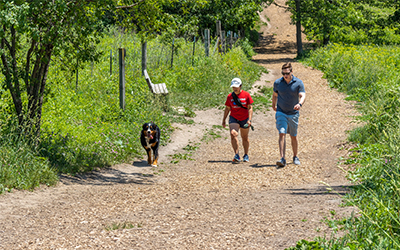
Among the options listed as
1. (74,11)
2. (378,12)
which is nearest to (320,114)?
(74,11)

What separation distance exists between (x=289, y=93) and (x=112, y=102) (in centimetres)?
481

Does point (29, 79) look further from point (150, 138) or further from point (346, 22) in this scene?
point (346, 22)

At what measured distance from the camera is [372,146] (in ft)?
24.1

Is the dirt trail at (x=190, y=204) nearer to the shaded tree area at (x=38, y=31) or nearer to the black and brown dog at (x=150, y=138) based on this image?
the black and brown dog at (x=150, y=138)

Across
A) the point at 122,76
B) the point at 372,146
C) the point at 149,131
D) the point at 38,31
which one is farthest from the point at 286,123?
the point at 38,31

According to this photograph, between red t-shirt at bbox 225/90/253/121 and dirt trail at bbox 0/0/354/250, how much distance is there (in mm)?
1016

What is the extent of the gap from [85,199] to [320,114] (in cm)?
960

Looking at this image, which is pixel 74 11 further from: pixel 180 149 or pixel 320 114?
pixel 320 114

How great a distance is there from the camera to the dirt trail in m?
4.23

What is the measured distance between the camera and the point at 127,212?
5.48 meters

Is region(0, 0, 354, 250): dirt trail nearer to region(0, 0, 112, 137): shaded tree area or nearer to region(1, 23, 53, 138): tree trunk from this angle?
region(1, 23, 53, 138): tree trunk

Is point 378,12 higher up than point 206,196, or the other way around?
point 378,12

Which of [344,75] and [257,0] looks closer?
[344,75]

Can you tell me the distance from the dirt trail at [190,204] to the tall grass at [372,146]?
14.4 inches
